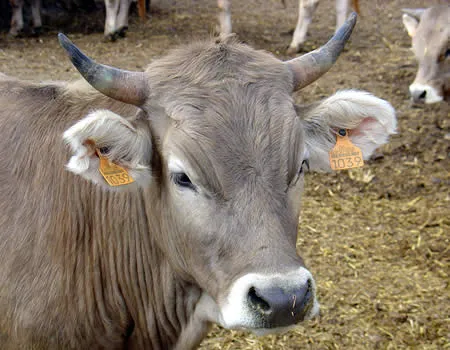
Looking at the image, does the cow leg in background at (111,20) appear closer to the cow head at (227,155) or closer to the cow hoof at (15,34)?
the cow hoof at (15,34)

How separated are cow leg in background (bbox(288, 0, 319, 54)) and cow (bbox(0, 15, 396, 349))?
26.4 ft

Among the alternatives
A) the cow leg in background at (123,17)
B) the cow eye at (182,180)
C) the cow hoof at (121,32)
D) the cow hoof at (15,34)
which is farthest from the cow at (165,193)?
the cow hoof at (15,34)

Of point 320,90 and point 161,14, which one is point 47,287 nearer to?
point 320,90

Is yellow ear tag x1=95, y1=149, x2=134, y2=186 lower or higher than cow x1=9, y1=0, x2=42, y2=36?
higher

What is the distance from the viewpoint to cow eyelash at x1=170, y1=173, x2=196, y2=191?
111 inches

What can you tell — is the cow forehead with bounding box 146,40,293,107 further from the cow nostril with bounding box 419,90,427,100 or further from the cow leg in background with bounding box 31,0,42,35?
the cow leg in background with bounding box 31,0,42,35

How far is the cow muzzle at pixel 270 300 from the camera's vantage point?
2506 millimetres

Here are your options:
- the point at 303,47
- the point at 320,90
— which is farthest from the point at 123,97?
the point at 303,47

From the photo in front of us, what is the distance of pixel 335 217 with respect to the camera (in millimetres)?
6461

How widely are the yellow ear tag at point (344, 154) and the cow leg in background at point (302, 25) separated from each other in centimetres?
820

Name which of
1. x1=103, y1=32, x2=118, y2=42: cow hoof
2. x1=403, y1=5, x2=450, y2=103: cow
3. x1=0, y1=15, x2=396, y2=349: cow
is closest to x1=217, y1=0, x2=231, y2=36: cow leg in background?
x1=103, y1=32, x2=118, y2=42: cow hoof

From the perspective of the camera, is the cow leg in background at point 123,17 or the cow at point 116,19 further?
the cow leg in background at point 123,17

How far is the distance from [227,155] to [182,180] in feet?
0.86

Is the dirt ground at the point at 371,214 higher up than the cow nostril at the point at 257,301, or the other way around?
the cow nostril at the point at 257,301
